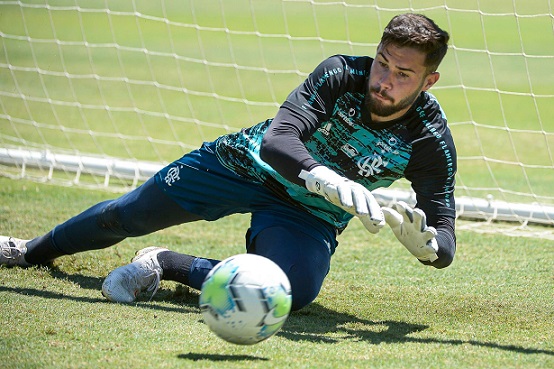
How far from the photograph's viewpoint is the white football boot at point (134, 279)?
4.40 m

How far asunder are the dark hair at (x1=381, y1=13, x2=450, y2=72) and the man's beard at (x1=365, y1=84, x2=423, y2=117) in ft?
0.54

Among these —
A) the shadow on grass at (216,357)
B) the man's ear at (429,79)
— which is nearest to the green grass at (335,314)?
the shadow on grass at (216,357)

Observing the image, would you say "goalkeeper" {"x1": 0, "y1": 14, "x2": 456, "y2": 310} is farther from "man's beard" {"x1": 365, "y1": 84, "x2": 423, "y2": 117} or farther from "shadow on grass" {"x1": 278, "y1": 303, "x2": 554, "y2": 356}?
"shadow on grass" {"x1": 278, "y1": 303, "x2": 554, "y2": 356}

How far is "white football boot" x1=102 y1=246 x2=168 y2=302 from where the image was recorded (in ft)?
14.4

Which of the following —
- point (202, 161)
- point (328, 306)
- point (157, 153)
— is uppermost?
point (202, 161)

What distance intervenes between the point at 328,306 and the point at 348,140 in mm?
951

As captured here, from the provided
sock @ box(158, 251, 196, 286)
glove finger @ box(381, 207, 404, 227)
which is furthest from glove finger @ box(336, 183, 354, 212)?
sock @ box(158, 251, 196, 286)

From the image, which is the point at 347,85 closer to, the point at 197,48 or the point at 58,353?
the point at 58,353

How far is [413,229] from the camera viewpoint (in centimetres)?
374

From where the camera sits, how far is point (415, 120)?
4191mm

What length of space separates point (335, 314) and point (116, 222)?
4.35ft

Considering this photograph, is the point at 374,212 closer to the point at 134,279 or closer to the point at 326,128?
the point at 326,128

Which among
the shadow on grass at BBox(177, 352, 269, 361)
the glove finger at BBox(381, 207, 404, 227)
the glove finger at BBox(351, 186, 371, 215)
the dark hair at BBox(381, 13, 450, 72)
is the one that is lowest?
the shadow on grass at BBox(177, 352, 269, 361)

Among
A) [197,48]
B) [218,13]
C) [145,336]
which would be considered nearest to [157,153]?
[145,336]
